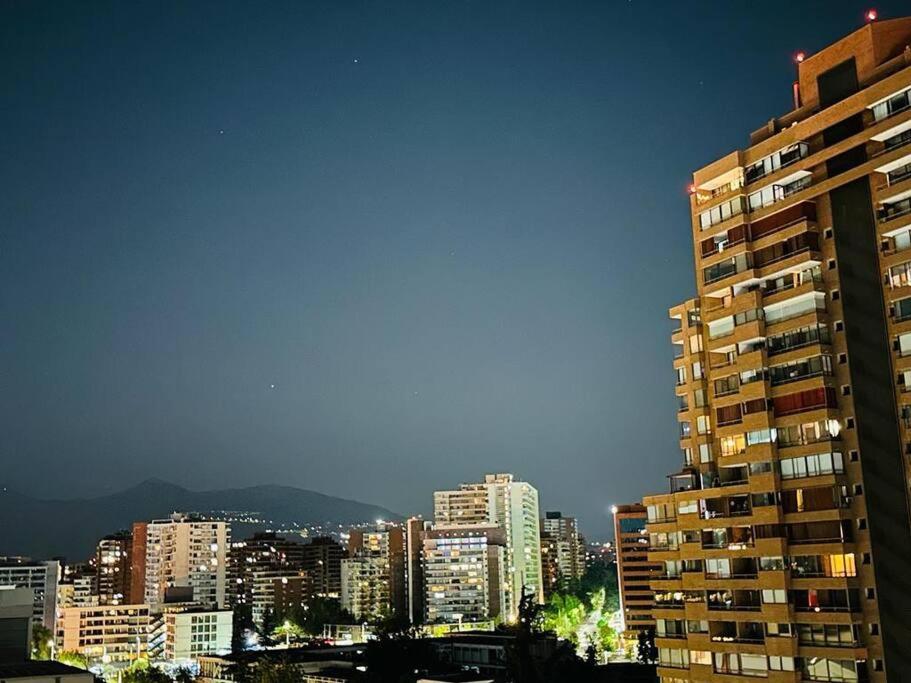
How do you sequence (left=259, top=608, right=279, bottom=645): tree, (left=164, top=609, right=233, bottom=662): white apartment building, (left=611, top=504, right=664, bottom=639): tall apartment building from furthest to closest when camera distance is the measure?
(left=259, top=608, right=279, bottom=645): tree < (left=164, top=609, right=233, bottom=662): white apartment building < (left=611, top=504, right=664, bottom=639): tall apartment building

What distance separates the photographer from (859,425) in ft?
85.3

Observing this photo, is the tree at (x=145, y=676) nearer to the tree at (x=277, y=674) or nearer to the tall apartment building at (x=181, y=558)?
the tree at (x=277, y=674)

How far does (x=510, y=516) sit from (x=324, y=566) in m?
34.5

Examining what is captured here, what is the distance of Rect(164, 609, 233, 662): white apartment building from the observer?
84438mm

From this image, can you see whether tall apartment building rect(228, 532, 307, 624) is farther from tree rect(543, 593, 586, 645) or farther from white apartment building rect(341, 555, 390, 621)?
tree rect(543, 593, 586, 645)

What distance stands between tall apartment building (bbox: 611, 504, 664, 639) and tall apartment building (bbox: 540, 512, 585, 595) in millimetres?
43077

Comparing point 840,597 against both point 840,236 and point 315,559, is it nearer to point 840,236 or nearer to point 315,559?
point 840,236

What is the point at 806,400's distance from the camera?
88.7ft

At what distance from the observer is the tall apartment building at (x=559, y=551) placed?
141625mm

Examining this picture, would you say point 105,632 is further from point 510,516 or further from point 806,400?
point 806,400

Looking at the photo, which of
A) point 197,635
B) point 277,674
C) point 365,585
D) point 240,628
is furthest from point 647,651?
point 365,585

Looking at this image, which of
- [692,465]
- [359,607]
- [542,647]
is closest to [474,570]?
[359,607]

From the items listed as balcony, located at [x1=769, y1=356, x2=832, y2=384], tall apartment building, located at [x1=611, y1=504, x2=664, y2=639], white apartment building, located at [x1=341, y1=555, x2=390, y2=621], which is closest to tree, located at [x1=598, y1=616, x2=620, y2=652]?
tall apartment building, located at [x1=611, y1=504, x2=664, y2=639]

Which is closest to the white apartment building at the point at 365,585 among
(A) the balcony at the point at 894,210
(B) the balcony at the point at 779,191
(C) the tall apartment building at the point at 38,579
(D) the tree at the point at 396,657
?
(C) the tall apartment building at the point at 38,579
